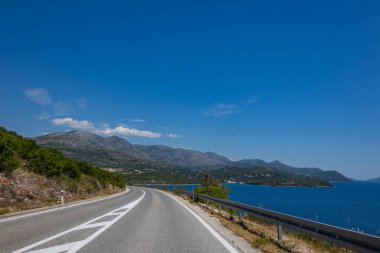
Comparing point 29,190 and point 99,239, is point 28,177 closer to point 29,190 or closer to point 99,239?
point 29,190

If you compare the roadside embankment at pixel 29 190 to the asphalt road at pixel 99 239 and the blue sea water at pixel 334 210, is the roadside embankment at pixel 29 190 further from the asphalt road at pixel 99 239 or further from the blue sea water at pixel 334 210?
the blue sea water at pixel 334 210

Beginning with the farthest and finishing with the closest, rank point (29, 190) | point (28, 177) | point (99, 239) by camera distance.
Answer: point (28, 177)
point (29, 190)
point (99, 239)

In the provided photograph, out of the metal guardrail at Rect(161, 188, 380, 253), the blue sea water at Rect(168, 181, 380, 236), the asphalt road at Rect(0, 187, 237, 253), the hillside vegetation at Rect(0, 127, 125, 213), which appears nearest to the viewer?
the metal guardrail at Rect(161, 188, 380, 253)

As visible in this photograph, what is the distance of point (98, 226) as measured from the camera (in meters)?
11.7

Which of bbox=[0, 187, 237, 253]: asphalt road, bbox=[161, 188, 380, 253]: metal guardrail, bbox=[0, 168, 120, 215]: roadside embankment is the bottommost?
bbox=[0, 187, 237, 253]: asphalt road

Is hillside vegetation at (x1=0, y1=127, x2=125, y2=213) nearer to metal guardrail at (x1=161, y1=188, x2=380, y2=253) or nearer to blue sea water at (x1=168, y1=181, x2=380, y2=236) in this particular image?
metal guardrail at (x1=161, y1=188, x2=380, y2=253)

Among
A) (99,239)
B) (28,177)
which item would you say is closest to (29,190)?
(28,177)

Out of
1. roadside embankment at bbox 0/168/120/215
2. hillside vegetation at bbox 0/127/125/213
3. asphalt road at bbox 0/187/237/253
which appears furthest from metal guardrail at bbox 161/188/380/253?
hillside vegetation at bbox 0/127/125/213

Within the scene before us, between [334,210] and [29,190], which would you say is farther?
[334,210]

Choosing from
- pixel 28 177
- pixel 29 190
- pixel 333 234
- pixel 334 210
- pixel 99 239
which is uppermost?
pixel 28 177

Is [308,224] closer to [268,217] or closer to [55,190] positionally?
[268,217]

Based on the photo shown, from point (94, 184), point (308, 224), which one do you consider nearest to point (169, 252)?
point (308, 224)

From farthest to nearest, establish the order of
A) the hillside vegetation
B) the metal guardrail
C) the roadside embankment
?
the hillside vegetation
the roadside embankment
the metal guardrail

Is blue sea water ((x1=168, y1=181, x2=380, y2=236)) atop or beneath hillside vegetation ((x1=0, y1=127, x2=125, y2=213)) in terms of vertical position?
beneath
